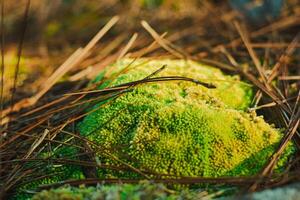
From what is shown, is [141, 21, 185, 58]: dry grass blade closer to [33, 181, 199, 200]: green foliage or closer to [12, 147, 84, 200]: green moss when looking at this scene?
[12, 147, 84, 200]: green moss

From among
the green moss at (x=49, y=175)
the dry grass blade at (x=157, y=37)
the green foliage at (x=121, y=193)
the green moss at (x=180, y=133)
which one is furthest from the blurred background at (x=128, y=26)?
the green foliage at (x=121, y=193)

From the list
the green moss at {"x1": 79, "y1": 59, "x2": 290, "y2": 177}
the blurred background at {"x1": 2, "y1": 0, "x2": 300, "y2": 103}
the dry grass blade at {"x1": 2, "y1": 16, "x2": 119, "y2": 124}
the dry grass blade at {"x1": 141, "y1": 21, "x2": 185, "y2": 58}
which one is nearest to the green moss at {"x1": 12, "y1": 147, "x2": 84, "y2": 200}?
the green moss at {"x1": 79, "y1": 59, "x2": 290, "y2": 177}

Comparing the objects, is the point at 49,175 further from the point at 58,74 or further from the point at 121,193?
the point at 58,74

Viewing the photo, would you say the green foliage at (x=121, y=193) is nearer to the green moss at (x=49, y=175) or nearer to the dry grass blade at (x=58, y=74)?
the green moss at (x=49, y=175)

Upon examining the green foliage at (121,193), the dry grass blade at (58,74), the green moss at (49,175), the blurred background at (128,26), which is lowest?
the green foliage at (121,193)

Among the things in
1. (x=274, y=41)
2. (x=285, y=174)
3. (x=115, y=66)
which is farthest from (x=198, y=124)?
(x=274, y=41)

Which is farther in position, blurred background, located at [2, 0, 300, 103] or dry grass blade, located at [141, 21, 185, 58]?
blurred background, located at [2, 0, 300, 103]

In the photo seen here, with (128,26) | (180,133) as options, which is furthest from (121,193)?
(128,26)

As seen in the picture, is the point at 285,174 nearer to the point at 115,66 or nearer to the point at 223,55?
the point at 115,66

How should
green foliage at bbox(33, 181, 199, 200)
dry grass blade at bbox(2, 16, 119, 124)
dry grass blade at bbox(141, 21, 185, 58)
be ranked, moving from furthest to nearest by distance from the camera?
dry grass blade at bbox(141, 21, 185, 58) < dry grass blade at bbox(2, 16, 119, 124) < green foliage at bbox(33, 181, 199, 200)
